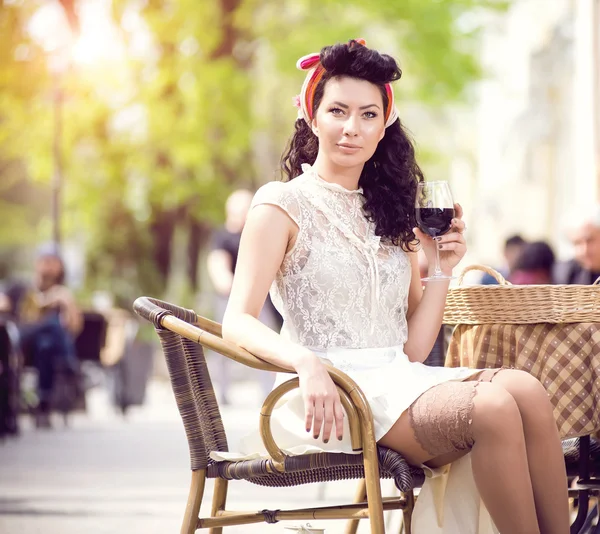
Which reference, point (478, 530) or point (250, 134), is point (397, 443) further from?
point (250, 134)

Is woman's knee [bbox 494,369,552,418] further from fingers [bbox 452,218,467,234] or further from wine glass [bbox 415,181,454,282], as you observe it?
fingers [bbox 452,218,467,234]

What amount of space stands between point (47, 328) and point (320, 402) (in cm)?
1006

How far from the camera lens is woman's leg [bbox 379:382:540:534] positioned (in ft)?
11.6

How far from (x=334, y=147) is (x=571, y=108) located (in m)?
22.9

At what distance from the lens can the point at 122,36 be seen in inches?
843

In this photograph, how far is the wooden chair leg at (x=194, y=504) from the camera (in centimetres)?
389

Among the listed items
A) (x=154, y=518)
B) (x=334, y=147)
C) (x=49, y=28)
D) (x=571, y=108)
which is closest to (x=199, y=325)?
(x=334, y=147)

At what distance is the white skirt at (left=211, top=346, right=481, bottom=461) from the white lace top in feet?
0.18

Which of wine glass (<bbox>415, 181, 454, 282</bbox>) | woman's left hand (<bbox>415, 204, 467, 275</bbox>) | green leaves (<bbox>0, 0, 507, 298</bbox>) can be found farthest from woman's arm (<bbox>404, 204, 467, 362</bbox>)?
green leaves (<bbox>0, 0, 507, 298</bbox>)

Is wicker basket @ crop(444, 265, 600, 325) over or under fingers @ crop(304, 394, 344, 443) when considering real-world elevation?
over

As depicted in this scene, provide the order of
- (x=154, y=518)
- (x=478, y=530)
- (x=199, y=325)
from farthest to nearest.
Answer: (x=154, y=518), (x=199, y=325), (x=478, y=530)

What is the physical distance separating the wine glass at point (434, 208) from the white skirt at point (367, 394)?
34 centimetres

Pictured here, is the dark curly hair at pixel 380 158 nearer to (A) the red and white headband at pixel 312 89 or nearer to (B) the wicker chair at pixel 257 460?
(A) the red and white headband at pixel 312 89

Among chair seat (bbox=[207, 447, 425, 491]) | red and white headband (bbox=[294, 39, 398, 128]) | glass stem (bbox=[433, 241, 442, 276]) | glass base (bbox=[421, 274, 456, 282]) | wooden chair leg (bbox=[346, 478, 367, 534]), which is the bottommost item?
wooden chair leg (bbox=[346, 478, 367, 534])
